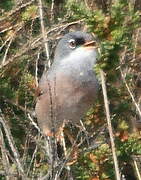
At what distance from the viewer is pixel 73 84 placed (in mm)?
4250

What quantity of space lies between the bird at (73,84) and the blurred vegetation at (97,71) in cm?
16

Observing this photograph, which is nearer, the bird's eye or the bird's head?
the bird's head

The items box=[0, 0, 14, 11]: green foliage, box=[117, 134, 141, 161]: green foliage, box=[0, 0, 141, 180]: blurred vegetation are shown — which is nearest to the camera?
box=[0, 0, 141, 180]: blurred vegetation

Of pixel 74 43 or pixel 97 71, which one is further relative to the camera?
pixel 74 43

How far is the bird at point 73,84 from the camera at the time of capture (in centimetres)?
423

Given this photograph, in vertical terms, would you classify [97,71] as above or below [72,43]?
above

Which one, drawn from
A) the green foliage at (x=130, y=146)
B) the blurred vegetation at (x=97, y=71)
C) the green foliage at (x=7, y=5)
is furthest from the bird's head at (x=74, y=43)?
the green foliage at (x=7, y=5)

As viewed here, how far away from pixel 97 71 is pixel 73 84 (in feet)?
3.50

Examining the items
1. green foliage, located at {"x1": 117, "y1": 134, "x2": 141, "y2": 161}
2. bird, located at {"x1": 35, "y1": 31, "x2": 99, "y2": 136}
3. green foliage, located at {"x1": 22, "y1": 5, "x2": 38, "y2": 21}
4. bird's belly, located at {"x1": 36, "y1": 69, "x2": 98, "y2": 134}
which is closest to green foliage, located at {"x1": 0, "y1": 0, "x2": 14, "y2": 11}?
green foliage, located at {"x1": 22, "y1": 5, "x2": 38, "y2": 21}

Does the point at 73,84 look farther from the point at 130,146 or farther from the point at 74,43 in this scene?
the point at 130,146

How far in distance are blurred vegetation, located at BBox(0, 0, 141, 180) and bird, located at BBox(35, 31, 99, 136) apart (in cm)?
16

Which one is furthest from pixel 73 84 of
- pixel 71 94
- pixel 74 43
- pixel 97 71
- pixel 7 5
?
pixel 7 5

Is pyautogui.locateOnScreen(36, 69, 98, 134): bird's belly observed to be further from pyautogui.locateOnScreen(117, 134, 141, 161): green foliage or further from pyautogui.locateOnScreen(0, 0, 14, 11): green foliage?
pyautogui.locateOnScreen(0, 0, 14, 11): green foliage

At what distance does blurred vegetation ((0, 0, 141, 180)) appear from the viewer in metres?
3.14
